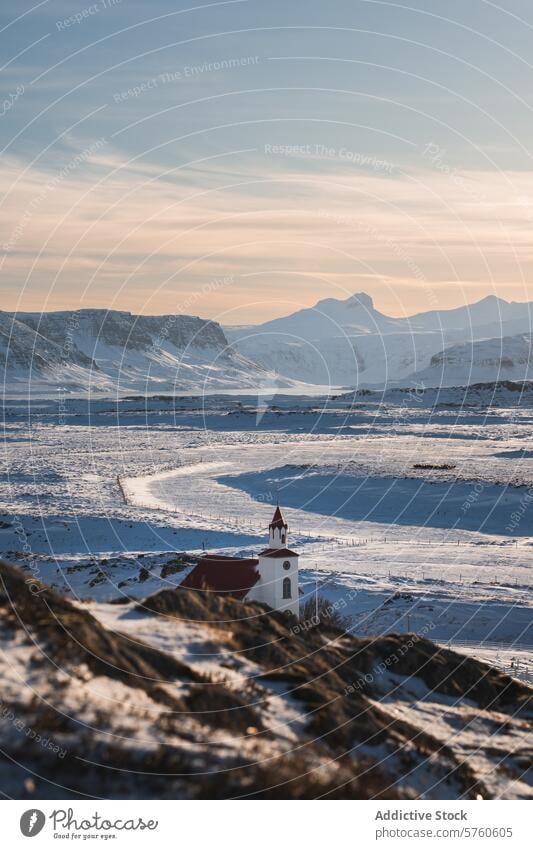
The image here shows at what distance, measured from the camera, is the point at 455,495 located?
6869cm

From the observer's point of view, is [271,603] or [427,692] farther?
[271,603]

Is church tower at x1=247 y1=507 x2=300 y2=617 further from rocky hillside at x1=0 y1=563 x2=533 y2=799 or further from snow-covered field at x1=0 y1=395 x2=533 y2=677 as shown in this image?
rocky hillside at x1=0 y1=563 x2=533 y2=799

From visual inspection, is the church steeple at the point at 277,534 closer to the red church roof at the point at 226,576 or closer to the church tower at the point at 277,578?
the church tower at the point at 277,578

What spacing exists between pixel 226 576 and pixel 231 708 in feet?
45.0

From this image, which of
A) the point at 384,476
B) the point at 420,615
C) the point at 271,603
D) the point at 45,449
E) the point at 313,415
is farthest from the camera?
the point at 313,415

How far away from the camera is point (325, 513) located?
214 ft

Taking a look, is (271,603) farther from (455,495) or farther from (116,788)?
(455,495)

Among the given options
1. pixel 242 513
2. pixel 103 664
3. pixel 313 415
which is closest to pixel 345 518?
pixel 242 513

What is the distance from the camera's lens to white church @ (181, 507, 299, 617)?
102 ft

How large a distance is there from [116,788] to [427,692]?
1049 centimetres

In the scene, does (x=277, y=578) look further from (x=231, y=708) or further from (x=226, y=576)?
(x=231, y=708)

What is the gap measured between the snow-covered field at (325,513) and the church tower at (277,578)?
3.79m

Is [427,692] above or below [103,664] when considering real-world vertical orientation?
below

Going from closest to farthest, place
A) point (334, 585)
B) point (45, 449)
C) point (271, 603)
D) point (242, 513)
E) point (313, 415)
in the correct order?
point (271, 603), point (334, 585), point (242, 513), point (45, 449), point (313, 415)
